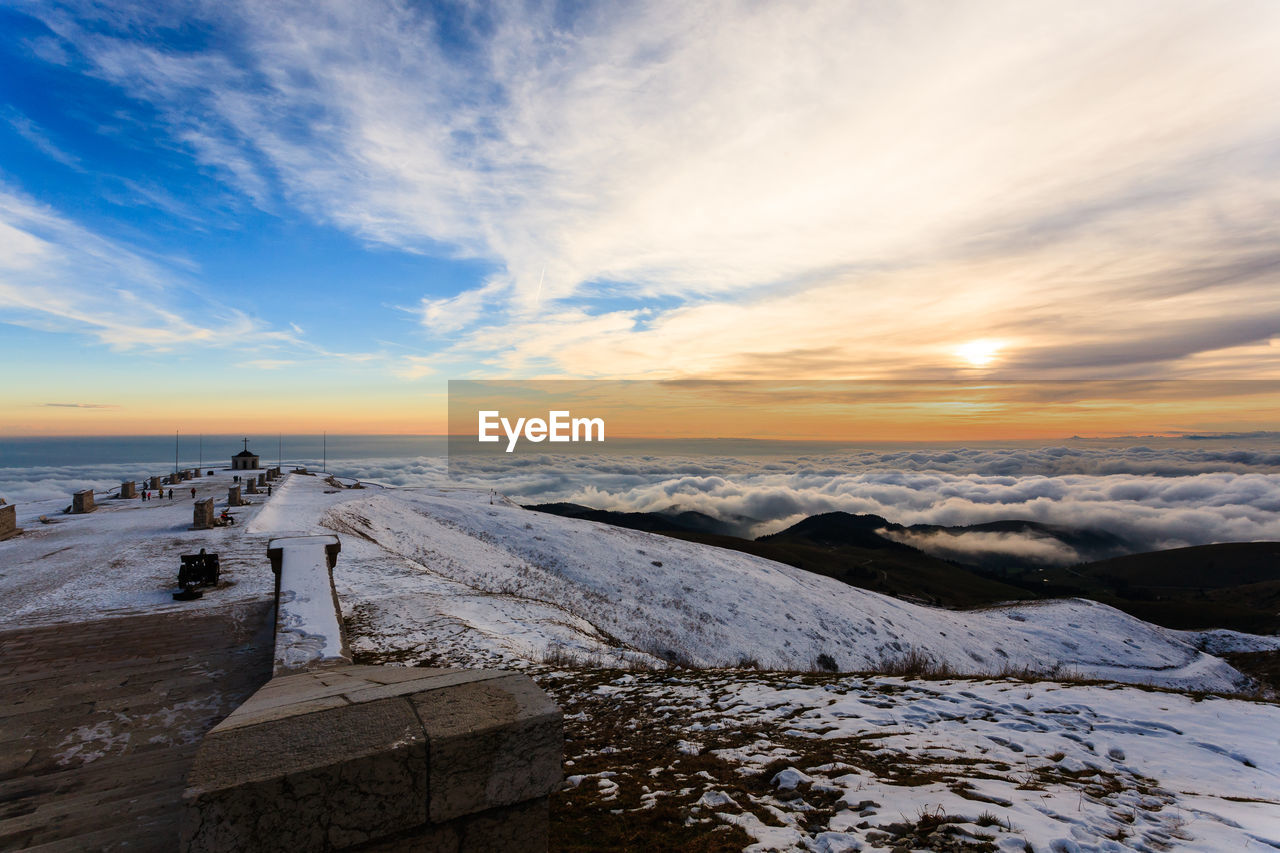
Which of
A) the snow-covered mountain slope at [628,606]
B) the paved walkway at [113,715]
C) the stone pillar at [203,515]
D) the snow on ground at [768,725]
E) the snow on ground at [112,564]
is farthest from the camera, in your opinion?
the stone pillar at [203,515]

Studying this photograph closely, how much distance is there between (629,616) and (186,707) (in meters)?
24.0

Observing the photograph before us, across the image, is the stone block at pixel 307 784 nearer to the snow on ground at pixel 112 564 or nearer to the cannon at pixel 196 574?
the snow on ground at pixel 112 564

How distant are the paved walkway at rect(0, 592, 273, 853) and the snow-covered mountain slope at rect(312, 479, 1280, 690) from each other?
4019mm

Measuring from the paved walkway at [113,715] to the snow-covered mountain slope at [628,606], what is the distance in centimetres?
402

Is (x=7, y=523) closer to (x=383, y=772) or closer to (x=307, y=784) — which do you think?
(x=307, y=784)

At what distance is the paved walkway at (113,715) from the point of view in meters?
4.59

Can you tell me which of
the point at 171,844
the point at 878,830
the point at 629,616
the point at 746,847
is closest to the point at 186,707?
the point at 171,844

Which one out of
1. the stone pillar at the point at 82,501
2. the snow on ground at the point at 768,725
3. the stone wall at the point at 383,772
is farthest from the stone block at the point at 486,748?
the stone pillar at the point at 82,501

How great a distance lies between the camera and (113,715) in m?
6.64

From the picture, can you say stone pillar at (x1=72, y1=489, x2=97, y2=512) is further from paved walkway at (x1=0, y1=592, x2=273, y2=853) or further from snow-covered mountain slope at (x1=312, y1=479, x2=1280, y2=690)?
paved walkway at (x1=0, y1=592, x2=273, y2=853)

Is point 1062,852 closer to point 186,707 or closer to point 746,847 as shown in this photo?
point 746,847

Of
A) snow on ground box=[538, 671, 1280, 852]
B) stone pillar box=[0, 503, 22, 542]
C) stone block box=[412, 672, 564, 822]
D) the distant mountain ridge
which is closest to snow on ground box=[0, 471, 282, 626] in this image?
stone pillar box=[0, 503, 22, 542]

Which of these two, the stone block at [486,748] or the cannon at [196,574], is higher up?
the stone block at [486,748]

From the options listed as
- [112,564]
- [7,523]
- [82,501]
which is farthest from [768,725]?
[82,501]
